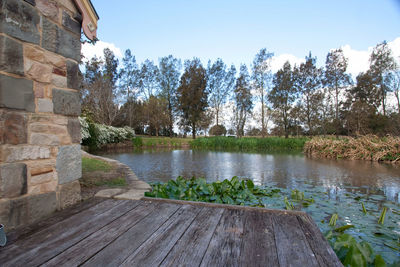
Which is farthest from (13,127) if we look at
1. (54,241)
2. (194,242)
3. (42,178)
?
(194,242)

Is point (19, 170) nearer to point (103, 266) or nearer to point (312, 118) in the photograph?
point (103, 266)

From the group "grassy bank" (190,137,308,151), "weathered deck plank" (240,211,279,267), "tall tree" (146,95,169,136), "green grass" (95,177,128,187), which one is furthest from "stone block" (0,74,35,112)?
"tall tree" (146,95,169,136)

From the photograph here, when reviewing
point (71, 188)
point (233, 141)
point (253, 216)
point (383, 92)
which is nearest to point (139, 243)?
point (253, 216)

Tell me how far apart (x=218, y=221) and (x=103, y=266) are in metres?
0.86

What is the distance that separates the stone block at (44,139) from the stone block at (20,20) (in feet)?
2.33

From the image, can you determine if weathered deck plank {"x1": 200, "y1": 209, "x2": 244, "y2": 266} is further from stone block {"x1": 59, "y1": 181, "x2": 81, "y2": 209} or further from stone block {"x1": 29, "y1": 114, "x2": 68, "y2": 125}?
stone block {"x1": 29, "y1": 114, "x2": 68, "y2": 125}

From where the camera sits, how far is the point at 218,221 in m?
1.67

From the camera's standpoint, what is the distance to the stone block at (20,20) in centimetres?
145

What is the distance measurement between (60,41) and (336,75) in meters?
23.5

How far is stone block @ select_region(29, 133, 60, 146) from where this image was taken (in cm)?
165

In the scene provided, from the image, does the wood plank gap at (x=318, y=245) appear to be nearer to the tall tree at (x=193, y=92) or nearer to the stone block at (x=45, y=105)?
the stone block at (x=45, y=105)

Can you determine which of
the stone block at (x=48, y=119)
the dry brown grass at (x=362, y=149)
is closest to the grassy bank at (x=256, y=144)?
the dry brown grass at (x=362, y=149)

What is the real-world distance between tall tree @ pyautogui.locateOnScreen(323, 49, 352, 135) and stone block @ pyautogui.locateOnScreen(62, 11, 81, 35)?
22.6 metres

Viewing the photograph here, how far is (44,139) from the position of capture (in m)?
1.74
